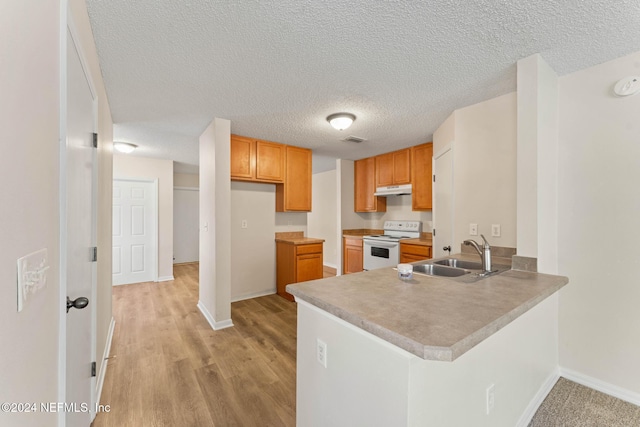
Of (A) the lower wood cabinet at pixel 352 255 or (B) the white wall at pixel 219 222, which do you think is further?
(A) the lower wood cabinet at pixel 352 255

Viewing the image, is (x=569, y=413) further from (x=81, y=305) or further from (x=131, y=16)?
(x=131, y=16)

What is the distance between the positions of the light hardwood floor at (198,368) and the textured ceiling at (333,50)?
2.40 m

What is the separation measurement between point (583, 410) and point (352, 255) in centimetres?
360

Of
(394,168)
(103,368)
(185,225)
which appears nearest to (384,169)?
(394,168)

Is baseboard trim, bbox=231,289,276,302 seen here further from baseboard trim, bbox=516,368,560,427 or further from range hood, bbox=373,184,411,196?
baseboard trim, bbox=516,368,560,427

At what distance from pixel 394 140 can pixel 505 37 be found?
91.5 inches

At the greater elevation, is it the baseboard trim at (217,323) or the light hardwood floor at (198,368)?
the baseboard trim at (217,323)

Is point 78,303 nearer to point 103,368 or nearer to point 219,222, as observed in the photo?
point 103,368

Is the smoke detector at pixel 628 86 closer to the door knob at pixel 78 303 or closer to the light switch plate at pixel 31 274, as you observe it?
the light switch plate at pixel 31 274

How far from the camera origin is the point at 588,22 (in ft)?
5.05

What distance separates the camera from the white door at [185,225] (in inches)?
259

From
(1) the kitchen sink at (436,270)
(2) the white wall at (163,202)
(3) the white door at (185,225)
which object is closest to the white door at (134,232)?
(2) the white wall at (163,202)

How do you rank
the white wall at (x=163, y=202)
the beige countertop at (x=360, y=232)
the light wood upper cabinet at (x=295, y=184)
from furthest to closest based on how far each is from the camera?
the beige countertop at (x=360, y=232) < the white wall at (x=163, y=202) < the light wood upper cabinet at (x=295, y=184)

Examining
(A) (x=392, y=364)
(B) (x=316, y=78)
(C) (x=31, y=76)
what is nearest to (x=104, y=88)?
(B) (x=316, y=78)
